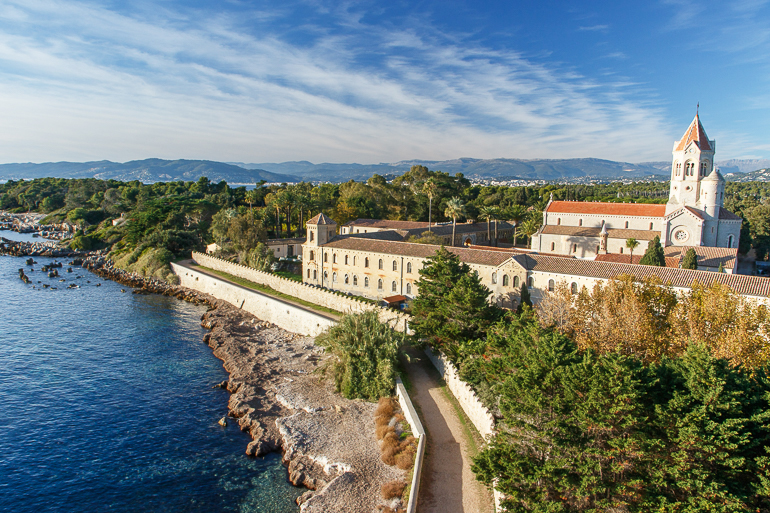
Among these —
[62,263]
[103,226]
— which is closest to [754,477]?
[62,263]

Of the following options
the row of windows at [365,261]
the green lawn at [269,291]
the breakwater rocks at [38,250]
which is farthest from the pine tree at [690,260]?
the breakwater rocks at [38,250]

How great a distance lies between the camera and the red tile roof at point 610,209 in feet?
192

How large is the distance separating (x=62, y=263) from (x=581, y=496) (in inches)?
3272

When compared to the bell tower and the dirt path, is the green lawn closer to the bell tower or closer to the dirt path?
the dirt path

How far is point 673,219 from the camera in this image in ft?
169

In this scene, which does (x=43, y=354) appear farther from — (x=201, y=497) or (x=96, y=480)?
(x=201, y=497)

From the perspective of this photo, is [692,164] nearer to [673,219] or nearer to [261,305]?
[673,219]

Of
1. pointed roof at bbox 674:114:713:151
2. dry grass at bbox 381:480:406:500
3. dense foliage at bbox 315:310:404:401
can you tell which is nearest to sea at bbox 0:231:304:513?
dry grass at bbox 381:480:406:500

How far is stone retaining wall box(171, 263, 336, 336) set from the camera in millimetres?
39938

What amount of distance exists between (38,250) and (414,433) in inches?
3505

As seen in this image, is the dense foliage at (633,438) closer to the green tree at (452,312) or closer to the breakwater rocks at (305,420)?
the breakwater rocks at (305,420)

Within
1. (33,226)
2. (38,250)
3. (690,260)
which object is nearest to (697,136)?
(690,260)

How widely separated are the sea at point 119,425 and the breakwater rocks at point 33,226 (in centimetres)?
6573

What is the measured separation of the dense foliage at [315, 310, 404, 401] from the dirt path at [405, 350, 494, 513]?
203 centimetres
